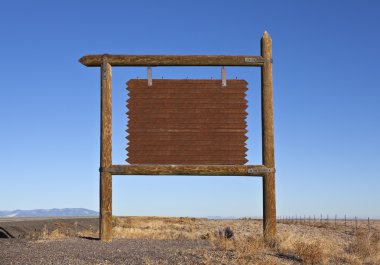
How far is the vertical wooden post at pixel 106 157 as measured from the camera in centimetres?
A: 1530

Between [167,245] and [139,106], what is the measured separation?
4390 millimetres

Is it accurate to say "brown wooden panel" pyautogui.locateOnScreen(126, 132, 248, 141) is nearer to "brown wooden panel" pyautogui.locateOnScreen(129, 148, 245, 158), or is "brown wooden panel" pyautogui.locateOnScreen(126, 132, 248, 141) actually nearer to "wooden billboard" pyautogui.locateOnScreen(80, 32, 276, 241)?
"wooden billboard" pyautogui.locateOnScreen(80, 32, 276, 241)

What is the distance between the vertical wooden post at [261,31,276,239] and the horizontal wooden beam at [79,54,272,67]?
394mm

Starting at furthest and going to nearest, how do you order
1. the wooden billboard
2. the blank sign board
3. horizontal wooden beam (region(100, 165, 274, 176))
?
the blank sign board
the wooden billboard
horizontal wooden beam (region(100, 165, 274, 176))

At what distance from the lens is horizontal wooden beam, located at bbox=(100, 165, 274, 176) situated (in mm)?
15211

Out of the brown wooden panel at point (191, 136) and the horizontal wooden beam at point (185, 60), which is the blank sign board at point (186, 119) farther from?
the horizontal wooden beam at point (185, 60)

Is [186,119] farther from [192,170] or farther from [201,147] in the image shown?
[192,170]

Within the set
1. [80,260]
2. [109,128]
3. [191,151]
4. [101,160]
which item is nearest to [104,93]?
[109,128]

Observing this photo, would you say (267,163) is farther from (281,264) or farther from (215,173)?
(281,264)

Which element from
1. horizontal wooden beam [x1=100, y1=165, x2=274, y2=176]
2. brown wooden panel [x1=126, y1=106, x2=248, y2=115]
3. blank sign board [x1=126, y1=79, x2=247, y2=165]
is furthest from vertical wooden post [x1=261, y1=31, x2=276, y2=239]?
brown wooden panel [x1=126, y1=106, x2=248, y2=115]

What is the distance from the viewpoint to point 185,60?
618 inches

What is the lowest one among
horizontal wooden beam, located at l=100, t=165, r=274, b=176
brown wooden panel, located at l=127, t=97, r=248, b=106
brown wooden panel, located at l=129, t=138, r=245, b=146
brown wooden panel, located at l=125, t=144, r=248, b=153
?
horizontal wooden beam, located at l=100, t=165, r=274, b=176

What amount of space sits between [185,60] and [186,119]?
1776 millimetres

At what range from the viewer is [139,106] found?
15.7 metres
